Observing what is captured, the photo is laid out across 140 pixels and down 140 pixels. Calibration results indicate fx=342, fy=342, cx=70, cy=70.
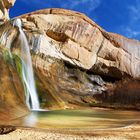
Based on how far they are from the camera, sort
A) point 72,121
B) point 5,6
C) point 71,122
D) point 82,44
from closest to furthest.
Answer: point 71,122 < point 72,121 < point 82,44 < point 5,6

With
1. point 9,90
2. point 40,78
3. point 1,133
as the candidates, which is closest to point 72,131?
point 1,133

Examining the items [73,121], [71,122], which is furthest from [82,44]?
[71,122]

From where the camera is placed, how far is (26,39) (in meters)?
24.0

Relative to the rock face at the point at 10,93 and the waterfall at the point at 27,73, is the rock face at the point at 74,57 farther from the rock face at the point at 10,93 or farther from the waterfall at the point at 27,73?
the rock face at the point at 10,93

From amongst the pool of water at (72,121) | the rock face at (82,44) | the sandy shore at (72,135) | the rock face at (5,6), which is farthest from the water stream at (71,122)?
the rock face at (5,6)

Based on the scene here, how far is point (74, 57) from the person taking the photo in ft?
88.8

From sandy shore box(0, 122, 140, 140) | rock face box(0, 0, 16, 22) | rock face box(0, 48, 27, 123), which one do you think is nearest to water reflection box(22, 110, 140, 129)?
rock face box(0, 48, 27, 123)

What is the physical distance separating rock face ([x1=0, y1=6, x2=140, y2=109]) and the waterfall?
0.41 meters

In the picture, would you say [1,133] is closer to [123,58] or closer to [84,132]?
[84,132]

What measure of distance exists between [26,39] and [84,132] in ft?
53.4

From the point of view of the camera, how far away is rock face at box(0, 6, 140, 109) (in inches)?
925

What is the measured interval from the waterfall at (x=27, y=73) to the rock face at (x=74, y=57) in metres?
0.41

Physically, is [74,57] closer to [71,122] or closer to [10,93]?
[10,93]

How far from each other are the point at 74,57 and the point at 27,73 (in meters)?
6.90
